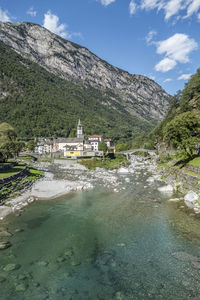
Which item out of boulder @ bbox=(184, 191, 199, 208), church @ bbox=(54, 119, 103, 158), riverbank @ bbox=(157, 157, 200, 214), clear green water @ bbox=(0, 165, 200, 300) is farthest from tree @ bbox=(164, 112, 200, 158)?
church @ bbox=(54, 119, 103, 158)

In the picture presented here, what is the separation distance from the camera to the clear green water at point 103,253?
10.2 m

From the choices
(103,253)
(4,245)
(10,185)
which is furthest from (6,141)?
(103,253)

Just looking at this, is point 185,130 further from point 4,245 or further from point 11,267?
point 11,267

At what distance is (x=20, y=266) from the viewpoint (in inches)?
476

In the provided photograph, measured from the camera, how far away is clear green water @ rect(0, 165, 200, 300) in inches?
402

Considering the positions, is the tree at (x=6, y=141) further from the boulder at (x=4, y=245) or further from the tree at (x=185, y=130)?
the tree at (x=185, y=130)

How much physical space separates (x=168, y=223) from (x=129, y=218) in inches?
154

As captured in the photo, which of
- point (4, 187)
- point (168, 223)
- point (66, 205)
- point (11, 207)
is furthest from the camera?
point (4, 187)

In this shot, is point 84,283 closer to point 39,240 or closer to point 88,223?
point 39,240

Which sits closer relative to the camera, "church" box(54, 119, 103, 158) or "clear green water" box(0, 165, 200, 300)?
"clear green water" box(0, 165, 200, 300)

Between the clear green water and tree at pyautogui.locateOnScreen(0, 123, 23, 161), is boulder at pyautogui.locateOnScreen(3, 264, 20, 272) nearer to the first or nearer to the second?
the clear green water

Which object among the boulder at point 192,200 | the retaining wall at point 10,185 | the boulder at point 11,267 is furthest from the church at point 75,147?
the boulder at point 11,267

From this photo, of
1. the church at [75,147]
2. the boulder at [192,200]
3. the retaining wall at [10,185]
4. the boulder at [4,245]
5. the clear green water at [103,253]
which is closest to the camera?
the clear green water at [103,253]

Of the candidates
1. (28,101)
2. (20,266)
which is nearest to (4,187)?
(20,266)
